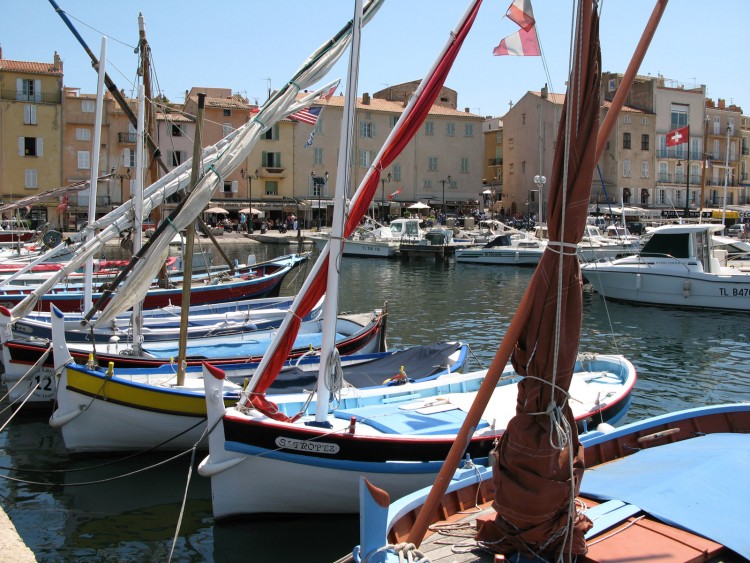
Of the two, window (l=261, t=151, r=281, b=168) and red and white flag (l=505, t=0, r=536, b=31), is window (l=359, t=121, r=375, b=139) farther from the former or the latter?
red and white flag (l=505, t=0, r=536, b=31)

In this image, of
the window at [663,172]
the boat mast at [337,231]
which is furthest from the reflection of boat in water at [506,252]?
the boat mast at [337,231]

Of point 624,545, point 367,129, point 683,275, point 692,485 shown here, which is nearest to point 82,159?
point 367,129

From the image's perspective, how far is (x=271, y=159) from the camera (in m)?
76.6

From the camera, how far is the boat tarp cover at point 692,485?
654 centimetres

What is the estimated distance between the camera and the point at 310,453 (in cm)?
959

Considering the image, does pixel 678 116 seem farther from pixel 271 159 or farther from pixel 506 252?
pixel 271 159

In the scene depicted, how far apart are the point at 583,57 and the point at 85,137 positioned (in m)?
75.3

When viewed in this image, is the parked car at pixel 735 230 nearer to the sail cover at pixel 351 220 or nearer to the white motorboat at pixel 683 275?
the white motorboat at pixel 683 275

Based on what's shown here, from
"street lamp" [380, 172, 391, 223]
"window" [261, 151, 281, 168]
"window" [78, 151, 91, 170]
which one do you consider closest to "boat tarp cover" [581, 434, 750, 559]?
"street lamp" [380, 172, 391, 223]

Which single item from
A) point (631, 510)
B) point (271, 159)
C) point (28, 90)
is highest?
point (28, 90)

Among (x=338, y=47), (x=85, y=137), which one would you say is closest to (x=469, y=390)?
(x=338, y=47)

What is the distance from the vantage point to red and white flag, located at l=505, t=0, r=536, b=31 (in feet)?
26.6

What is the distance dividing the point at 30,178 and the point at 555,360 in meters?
73.8

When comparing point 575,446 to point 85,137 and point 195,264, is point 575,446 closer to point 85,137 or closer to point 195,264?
point 195,264
